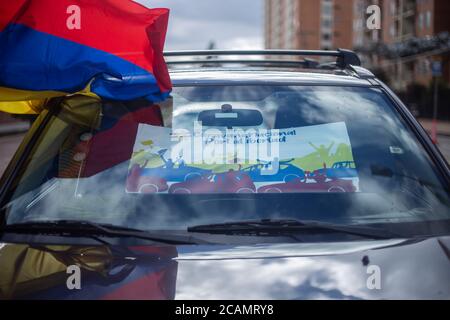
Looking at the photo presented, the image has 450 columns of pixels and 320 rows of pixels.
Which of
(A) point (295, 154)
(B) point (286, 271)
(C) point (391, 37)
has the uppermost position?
(C) point (391, 37)

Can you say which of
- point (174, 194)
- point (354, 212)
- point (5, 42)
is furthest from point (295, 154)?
point (5, 42)

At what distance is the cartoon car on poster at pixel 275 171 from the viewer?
2.56 m

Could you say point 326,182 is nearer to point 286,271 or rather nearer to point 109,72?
point 286,271

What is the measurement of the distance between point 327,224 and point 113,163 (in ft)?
2.99

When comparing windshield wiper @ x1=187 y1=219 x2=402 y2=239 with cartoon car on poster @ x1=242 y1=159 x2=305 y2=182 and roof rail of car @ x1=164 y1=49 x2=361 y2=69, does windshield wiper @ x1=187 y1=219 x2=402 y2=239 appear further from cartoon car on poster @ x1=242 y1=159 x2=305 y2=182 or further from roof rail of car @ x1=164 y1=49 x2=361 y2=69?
roof rail of car @ x1=164 y1=49 x2=361 y2=69

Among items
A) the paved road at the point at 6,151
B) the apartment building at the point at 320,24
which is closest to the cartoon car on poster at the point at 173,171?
the paved road at the point at 6,151

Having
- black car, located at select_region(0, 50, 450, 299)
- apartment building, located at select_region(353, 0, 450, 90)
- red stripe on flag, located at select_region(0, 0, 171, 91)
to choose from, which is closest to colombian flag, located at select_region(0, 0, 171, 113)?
red stripe on flag, located at select_region(0, 0, 171, 91)

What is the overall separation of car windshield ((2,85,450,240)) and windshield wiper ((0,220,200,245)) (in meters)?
0.04

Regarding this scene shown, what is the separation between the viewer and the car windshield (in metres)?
2.39

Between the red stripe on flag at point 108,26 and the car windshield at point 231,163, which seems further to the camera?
the red stripe on flag at point 108,26

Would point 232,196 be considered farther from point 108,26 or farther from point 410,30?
point 410,30

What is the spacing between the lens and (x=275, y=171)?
2568mm

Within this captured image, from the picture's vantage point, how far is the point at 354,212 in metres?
2.38

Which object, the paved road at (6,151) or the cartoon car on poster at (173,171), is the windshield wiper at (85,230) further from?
the paved road at (6,151)
